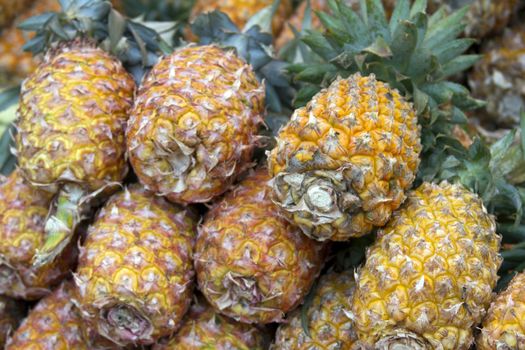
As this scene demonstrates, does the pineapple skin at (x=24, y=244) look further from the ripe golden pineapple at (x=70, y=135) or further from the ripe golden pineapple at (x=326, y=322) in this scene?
the ripe golden pineapple at (x=326, y=322)

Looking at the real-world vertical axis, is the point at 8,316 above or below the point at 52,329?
below

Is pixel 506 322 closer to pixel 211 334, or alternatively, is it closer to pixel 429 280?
pixel 429 280

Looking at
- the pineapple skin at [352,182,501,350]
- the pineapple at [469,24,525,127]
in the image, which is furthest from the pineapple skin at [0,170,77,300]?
the pineapple at [469,24,525,127]

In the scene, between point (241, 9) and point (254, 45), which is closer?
point (254, 45)

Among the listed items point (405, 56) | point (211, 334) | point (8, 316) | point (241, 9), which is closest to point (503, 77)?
point (405, 56)

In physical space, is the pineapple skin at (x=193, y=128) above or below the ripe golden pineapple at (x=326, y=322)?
above

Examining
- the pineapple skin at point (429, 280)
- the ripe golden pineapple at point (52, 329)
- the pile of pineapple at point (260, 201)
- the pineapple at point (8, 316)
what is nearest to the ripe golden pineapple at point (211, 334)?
the pile of pineapple at point (260, 201)

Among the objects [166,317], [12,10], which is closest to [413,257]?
[166,317]
